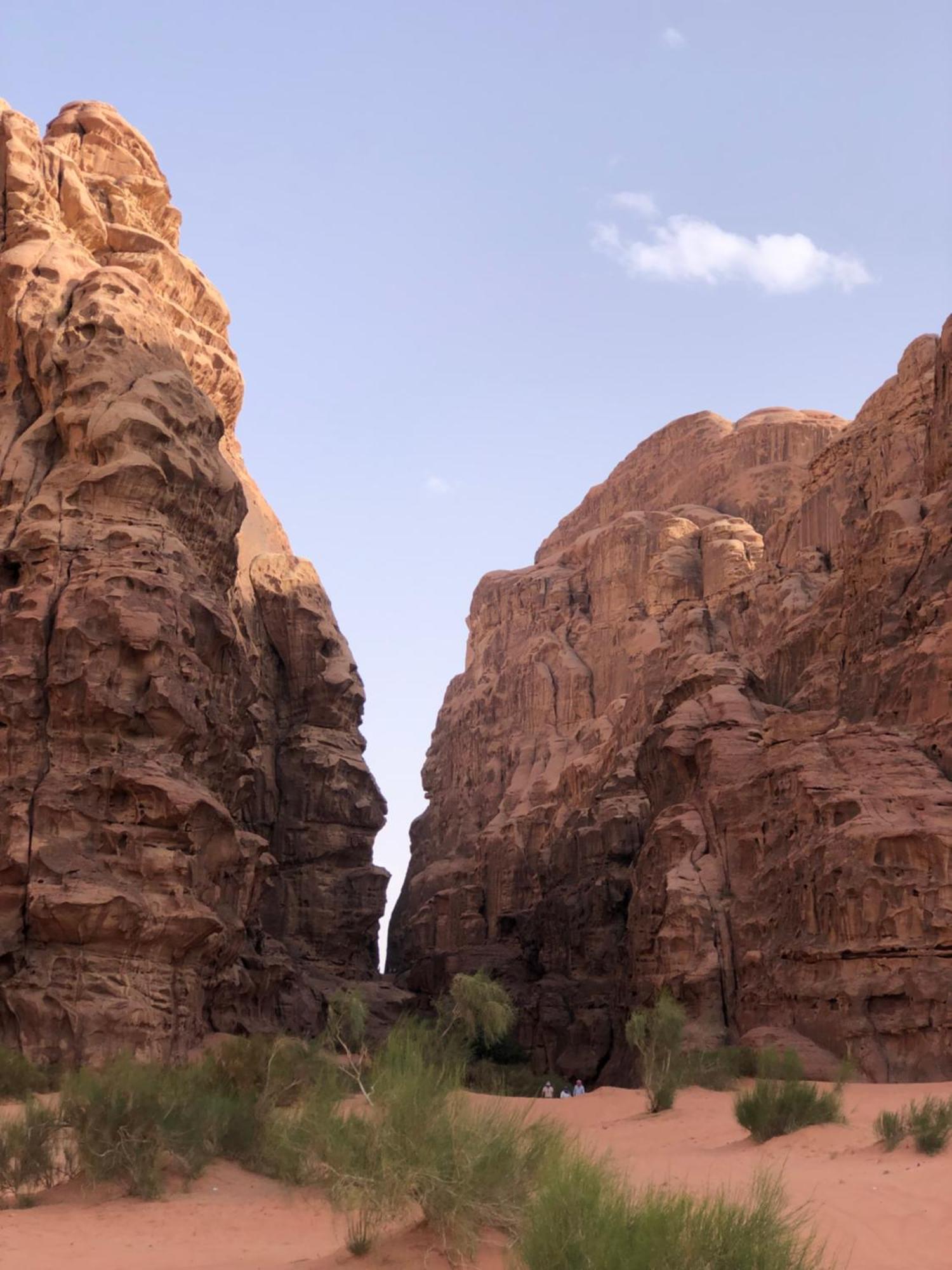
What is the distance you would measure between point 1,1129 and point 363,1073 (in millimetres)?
11368

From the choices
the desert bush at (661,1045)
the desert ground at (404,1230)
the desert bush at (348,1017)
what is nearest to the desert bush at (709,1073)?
the desert bush at (661,1045)

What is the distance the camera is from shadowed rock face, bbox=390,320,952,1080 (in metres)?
23.2

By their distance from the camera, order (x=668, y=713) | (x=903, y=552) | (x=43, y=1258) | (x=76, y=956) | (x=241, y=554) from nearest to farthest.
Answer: (x=43, y=1258), (x=76, y=956), (x=903, y=552), (x=668, y=713), (x=241, y=554)

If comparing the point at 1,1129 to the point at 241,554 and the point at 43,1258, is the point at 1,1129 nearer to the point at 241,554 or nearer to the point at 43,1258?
the point at 43,1258

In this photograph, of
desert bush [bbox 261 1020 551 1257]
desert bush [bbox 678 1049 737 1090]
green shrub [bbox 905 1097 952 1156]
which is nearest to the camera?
desert bush [bbox 261 1020 551 1257]

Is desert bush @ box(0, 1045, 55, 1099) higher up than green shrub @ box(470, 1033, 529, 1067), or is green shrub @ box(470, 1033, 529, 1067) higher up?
desert bush @ box(0, 1045, 55, 1099)

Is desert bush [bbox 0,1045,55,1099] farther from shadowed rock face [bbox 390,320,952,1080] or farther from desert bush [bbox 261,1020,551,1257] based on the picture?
shadowed rock face [bbox 390,320,952,1080]

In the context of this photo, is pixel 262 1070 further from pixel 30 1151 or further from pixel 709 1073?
pixel 709 1073

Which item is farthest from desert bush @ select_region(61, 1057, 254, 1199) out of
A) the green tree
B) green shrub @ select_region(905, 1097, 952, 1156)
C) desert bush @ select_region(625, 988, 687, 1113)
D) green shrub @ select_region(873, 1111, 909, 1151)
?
the green tree

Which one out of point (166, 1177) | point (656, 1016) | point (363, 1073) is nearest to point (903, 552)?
point (656, 1016)

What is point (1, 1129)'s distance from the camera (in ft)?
44.8

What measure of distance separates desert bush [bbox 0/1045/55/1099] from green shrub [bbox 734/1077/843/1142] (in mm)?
10665

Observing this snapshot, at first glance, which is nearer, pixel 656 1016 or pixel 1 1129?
pixel 1 1129

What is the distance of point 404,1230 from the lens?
983cm
